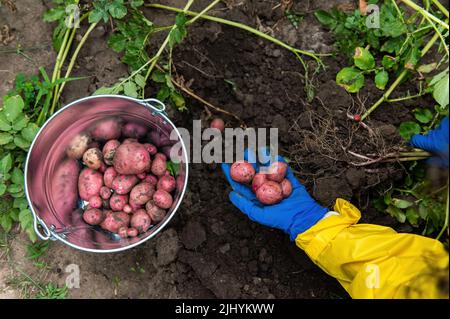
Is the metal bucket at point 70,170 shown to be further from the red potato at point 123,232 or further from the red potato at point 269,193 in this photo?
the red potato at point 269,193

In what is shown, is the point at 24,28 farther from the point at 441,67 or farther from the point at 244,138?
the point at 441,67

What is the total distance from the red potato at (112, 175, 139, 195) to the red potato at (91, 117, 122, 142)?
0.62 ft

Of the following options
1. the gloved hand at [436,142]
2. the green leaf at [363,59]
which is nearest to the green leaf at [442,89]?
the gloved hand at [436,142]

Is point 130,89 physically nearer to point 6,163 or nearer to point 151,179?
point 151,179

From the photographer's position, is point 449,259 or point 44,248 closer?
point 449,259

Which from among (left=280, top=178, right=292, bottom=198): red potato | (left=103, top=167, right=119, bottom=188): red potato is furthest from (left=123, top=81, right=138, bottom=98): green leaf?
(left=280, top=178, right=292, bottom=198): red potato

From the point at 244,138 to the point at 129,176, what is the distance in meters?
0.50

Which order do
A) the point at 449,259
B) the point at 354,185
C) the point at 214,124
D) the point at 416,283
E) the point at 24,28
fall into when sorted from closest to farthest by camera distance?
the point at 449,259 < the point at 416,283 < the point at 354,185 < the point at 214,124 < the point at 24,28

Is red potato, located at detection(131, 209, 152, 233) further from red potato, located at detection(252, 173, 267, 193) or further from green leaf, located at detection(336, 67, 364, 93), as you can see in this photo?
green leaf, located at detection(336, 67, 364, 93)

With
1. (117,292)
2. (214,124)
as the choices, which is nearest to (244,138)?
(214,124)

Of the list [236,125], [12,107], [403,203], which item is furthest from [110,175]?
[403,203]

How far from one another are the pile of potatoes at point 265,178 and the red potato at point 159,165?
279 mm

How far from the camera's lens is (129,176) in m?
1.85

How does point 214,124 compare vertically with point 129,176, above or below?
above
